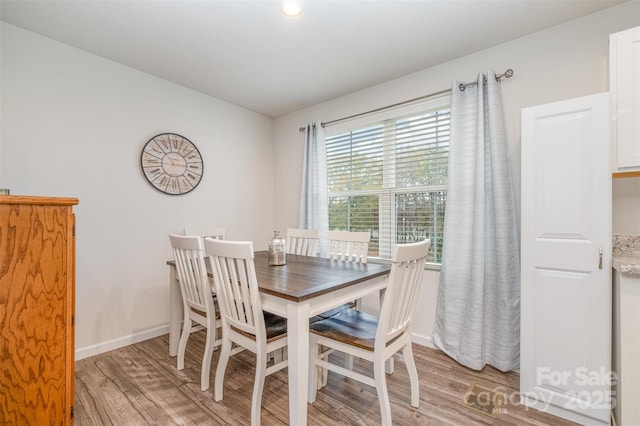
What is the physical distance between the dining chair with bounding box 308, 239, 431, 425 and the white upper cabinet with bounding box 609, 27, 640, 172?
1.14 meters

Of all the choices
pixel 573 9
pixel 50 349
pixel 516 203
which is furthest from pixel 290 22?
pixel 50 349

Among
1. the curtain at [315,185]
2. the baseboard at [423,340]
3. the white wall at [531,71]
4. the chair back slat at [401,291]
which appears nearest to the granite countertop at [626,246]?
the white wall at [531,71]

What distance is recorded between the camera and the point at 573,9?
6.24ft

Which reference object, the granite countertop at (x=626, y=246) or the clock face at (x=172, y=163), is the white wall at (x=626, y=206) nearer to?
the granite countertop at (x=626, y=246)

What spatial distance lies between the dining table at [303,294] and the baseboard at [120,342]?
1485 mm

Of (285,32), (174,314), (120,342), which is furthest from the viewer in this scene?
(120,342)

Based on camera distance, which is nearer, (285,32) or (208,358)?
(208,358)

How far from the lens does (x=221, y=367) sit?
182 centimetres

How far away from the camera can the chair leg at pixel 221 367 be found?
181 cm

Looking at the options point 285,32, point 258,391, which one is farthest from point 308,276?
point 285,32

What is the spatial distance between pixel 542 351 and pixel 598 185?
100 centimetres

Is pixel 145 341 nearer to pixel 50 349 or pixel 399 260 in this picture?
pixel 50 349

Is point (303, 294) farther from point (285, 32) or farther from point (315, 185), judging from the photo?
point (315, 185)

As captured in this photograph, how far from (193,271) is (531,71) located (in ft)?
9.23
